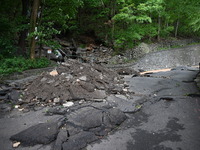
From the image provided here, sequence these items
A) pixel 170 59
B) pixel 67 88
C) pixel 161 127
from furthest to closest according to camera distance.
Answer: pixel 170 59
pixel 67 88
pixel 161 127

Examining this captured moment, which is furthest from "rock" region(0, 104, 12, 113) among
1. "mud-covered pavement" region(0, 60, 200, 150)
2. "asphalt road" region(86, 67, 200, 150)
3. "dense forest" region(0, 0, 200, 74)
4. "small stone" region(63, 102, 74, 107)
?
"dense forest" region(0, 0, 200, 74)

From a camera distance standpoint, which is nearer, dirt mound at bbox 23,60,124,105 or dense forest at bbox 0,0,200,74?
dirt mound at bbox 23,60,124,105

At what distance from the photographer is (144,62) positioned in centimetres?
1708

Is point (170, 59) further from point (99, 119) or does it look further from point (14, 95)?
point (14, 95)

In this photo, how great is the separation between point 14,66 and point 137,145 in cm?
968

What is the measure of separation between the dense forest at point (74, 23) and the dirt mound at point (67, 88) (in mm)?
4924

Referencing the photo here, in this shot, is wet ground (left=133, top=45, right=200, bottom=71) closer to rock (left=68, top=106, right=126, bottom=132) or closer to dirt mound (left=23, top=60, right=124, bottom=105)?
dirt mound (left=23, top=60, right=124, bottom=105)

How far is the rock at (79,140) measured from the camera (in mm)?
2913

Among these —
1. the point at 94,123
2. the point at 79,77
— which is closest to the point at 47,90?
the point at 79,77

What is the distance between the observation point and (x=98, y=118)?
3850 millimetres

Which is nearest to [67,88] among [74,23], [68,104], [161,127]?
[68,104]

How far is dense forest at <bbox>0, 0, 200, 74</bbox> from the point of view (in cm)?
1080

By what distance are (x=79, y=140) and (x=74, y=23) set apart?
1605 centimetres

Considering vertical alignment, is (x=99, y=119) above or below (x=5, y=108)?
above
